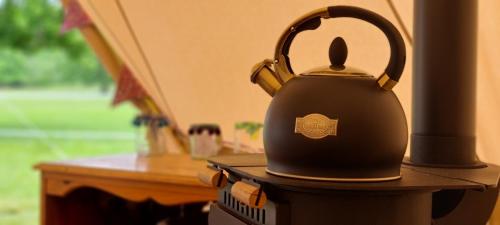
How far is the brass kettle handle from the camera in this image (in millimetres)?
864

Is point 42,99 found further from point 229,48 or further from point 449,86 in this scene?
A: point 449,86

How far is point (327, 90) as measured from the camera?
0.83 metres

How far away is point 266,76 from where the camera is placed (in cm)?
95

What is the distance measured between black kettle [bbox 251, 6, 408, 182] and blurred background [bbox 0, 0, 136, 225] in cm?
449

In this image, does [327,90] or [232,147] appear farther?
[232,147]

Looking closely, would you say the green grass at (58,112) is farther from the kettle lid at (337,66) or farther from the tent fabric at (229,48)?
the kettle lid at (337,66)

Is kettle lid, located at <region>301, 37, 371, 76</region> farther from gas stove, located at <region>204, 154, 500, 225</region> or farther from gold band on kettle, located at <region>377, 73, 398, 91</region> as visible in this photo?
gas stove, located at <region>204, 154, 500, 225</region>

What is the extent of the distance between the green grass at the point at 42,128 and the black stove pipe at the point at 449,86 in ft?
16.7

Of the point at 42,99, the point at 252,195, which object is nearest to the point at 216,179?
the point at 252,195

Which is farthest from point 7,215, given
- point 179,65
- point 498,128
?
point 498,128

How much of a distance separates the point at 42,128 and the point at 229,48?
5781 mm

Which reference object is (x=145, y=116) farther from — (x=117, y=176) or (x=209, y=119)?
(x=117, y=176)

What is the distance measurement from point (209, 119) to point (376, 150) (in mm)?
1409

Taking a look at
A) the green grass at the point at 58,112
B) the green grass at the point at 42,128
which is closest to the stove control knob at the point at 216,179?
the green grass at the point at 42,128
